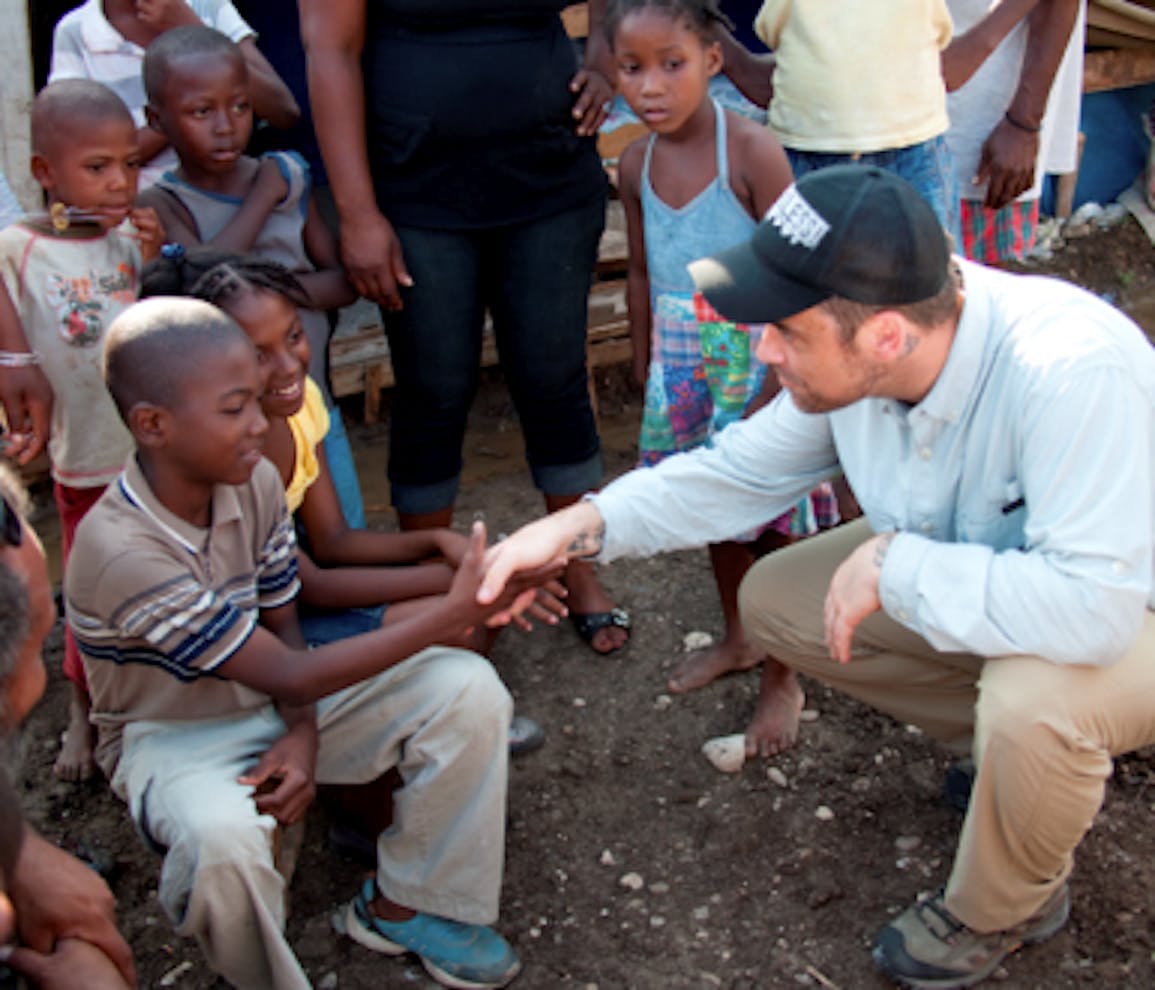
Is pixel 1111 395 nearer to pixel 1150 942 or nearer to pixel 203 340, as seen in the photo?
pixel 1150 942

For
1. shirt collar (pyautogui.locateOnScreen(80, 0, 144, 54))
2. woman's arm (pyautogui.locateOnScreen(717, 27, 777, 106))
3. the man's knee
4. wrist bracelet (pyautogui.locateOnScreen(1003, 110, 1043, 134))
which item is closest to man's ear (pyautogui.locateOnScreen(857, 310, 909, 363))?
the man's knee

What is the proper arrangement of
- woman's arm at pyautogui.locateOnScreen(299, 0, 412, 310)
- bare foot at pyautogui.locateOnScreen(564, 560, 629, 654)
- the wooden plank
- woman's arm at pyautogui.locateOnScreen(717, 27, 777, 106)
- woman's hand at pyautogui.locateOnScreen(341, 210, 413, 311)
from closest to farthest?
woman's arm at pyautogui.locateOnScreen(299, 0, 412, 310) → woman's hand at pyautogui.locateOnScreen(341, 210, 413, 311) → bare foot at pyautogui.locateOnScreen(564, 560, 629, 654) → woman's arm at pyautogui.locateOnScreen(717, 27, 777, 106) → the wooden plank

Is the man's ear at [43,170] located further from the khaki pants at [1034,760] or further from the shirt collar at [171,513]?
the khaki pants at [1034,760]

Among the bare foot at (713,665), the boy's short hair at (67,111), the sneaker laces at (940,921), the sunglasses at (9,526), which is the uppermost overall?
the boy's short hair at (67,111)

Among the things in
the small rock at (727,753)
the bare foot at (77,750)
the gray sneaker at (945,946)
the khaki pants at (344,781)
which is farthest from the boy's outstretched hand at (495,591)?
the bare foot at (77,750)

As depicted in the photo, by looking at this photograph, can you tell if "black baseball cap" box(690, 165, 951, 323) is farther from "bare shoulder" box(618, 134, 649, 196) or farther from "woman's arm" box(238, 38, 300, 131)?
"woman's arm" box(238, 38, 300, 131)

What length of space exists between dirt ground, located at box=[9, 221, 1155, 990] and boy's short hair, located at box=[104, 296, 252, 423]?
1179 millimetres

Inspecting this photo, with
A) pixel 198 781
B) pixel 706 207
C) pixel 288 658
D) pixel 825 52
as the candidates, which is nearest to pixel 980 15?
pixel 825 52

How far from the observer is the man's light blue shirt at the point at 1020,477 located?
82.9 inches

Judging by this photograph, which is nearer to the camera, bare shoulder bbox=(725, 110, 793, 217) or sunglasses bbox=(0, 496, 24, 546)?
sunglasses bbox=(0, 496, 24, 546)

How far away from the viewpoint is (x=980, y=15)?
12.9ft

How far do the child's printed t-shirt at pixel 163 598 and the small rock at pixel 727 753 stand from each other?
1.19m

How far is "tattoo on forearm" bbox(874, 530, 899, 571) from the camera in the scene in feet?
7.64

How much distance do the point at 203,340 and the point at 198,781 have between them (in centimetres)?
78
